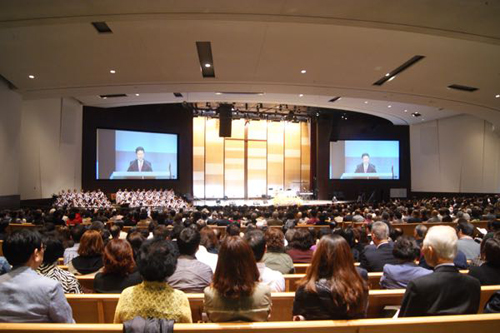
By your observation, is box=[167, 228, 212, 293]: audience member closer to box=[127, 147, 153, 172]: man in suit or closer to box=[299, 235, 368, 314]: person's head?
box=[299, 235, 368, 314]: person's head

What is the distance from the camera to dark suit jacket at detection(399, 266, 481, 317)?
1.75 m

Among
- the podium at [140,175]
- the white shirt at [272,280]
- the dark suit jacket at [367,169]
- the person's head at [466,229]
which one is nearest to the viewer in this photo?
the white shirt at [272,280]

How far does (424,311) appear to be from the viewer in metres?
1.76

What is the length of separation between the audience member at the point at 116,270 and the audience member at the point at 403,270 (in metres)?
1.83

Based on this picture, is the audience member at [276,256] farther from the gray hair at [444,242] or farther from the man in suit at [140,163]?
the man in suit at [140,163]

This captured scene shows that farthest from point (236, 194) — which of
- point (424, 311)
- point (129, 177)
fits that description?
point (424, 311)

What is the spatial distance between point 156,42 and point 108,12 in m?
1.62

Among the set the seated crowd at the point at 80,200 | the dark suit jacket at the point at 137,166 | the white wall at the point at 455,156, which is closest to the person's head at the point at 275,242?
the seated crowd at the point at 80,200

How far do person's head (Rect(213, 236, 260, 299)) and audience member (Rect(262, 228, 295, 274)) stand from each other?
1.21 meters

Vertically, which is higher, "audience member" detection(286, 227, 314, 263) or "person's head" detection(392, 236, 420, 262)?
"person's head" detection(392, 236, 420, 262)

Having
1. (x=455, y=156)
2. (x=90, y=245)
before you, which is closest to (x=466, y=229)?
(x=90, y=245)

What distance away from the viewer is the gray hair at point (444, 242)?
6.15 ft

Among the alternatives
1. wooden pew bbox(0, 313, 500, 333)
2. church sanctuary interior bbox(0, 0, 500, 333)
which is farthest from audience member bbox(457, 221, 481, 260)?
wooden pew bbox(0, 313, 500, 333)

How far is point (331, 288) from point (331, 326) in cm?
22
